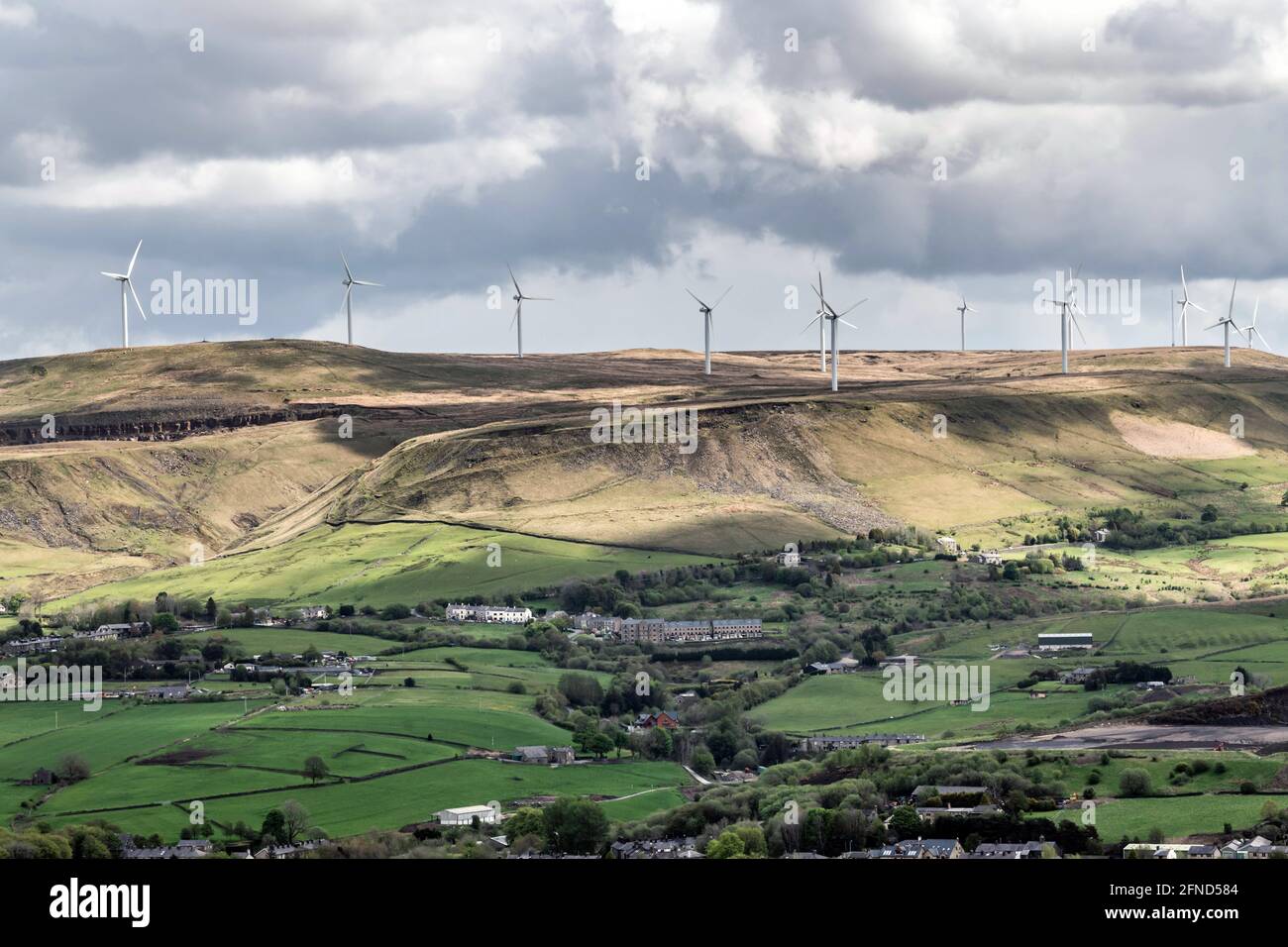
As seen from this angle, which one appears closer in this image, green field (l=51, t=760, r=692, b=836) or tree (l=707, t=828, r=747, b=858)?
tree (l=707, t=828, r=747, b=858)

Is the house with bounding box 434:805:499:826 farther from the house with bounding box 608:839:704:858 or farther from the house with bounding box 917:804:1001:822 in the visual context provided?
the house with bounding box 917:804:1001:822

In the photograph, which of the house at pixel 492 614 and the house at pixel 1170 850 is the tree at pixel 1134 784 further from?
the house at pixel 492 614

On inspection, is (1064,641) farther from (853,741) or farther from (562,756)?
(562,756)

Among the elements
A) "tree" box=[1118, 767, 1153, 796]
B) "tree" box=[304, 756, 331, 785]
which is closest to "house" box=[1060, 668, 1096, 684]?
→ "tree" box=[1118, 767, 1153, 796]

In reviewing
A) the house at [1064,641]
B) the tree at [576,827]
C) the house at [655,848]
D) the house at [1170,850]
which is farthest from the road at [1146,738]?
the house at [1064,641]

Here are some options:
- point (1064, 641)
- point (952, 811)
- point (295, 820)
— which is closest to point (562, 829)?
point (295, 820)
